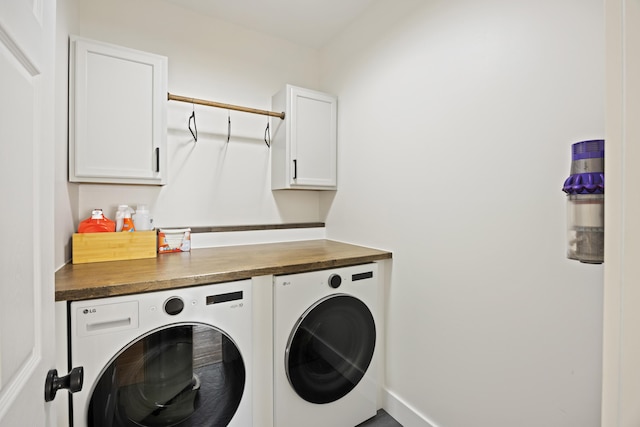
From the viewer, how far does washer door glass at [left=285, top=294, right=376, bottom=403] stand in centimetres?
152

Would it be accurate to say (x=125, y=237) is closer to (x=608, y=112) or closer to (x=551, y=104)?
(x=608, y=112)

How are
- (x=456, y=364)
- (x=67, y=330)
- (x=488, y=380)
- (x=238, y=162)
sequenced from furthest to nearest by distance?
(x=238, y=162), (x=456, y=364), (x=488, y=380), (x=67, y=330)

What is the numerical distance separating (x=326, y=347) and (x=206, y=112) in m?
1.78

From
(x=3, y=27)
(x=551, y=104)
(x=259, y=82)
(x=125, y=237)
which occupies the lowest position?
(x=125, y=237)

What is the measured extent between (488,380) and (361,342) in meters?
0.66

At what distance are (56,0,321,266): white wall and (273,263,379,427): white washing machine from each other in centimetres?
96

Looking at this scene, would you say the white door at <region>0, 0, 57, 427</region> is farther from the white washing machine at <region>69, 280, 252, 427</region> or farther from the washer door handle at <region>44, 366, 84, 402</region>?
the white washing machine at <region>69, 280, 252, 427</region>

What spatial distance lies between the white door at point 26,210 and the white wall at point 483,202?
1.50m

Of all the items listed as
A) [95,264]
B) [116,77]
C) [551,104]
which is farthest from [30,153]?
[551,104]

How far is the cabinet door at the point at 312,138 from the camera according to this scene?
7.03ft

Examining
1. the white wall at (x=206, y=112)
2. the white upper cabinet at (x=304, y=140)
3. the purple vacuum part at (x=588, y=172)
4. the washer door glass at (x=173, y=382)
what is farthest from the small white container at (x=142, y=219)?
the purple vacuum part at (x=588, y=172)

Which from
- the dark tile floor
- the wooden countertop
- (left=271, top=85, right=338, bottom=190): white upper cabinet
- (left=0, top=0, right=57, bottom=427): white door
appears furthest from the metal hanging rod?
the dark tile floor

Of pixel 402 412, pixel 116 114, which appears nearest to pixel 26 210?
pixel 116 114

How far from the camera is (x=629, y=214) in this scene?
39 centimetres
